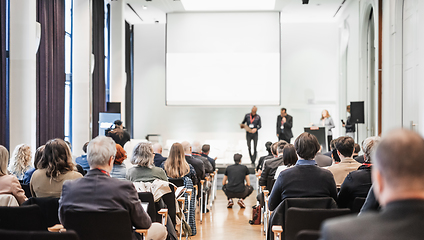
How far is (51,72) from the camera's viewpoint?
8633mm

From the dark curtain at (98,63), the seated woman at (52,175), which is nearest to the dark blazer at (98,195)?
the seated woman at (52,175)

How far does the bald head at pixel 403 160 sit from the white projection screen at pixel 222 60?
39.1 ft

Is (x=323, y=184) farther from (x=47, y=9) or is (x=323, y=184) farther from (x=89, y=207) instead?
(x=47, y=9)

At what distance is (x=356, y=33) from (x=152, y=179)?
9.43 m

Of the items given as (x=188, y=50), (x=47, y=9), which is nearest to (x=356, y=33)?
(x=188, y=50)

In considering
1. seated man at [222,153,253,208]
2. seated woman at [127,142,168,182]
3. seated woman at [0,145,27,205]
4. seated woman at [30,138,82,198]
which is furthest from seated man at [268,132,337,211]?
seated man at [222,153,253,208]

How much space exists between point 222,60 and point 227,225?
7840mm

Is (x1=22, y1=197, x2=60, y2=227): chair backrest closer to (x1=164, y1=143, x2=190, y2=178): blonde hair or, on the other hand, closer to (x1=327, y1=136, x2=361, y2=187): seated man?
(x1=164, y1=143, x2=190, y2=178): blonde hair

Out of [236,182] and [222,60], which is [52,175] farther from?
[222,60]

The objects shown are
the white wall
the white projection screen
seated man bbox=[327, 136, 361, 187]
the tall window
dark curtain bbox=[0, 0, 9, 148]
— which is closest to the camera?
seated man bbox=[327, 136, 361, 187]

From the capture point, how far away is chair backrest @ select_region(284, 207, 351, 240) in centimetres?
248

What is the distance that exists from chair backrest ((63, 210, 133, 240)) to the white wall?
11152 millimetres

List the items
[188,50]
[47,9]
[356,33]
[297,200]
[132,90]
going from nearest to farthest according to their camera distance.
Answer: [297,200], [47,9], [356,33], [188,50], [132,90]

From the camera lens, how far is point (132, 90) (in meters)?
15.0
